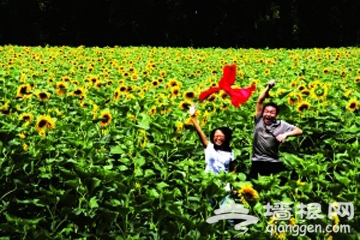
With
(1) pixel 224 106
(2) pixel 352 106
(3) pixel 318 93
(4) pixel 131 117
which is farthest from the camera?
(3) pixel 318 93

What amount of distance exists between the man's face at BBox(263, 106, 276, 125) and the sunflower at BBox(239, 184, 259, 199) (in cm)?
172

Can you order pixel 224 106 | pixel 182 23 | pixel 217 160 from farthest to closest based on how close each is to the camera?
1. pixel 182 23
2. pixel 224 106
3. pixel 217 160

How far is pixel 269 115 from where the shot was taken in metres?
4.77

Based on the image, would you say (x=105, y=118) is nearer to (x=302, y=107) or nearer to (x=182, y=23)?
(x=302, y=107)

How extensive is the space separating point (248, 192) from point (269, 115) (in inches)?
69.3

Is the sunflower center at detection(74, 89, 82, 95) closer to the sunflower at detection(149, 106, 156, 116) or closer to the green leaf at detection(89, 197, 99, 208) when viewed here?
the sunflower at detection(149, 106, 156, 116)

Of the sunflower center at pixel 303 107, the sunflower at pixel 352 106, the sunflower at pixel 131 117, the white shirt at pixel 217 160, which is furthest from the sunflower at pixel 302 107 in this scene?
the sunflower at pixel 131 117

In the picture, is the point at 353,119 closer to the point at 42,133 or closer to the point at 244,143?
the point at 244,143

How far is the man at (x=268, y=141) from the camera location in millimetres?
4648

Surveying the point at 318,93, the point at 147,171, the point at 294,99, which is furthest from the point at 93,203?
the point at 318,93

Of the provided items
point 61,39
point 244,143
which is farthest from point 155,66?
point 61,39

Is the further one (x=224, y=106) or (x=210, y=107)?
(x=210, y=107)

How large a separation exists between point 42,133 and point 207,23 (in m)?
27.5

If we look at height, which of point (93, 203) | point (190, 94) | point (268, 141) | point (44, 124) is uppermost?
point (190, 94)
